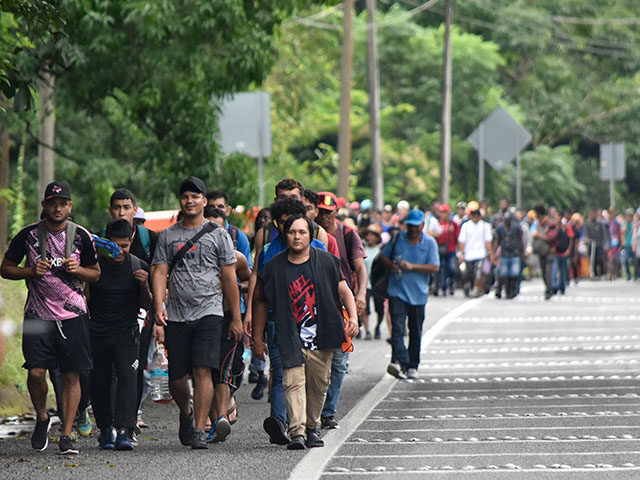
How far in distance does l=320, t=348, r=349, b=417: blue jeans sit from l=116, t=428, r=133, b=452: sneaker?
1.64m

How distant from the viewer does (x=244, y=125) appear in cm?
2234

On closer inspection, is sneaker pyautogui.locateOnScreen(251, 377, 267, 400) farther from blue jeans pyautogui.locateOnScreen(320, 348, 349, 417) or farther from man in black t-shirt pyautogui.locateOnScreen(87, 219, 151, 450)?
man in black t-shirt pyautogui.locateOnScreen(87, 219, 151, 450)

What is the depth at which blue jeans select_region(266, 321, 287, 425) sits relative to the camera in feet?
34.4

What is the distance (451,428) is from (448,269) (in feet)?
60.2

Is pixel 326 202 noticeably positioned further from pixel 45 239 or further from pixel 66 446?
pixel 66 446

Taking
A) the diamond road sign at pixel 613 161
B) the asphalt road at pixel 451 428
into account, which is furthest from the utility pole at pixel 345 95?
the asphalt road at pixel 451 428

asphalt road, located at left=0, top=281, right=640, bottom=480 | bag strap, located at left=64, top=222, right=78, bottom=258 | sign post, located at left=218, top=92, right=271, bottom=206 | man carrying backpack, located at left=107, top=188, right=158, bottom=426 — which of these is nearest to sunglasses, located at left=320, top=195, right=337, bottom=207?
man carrying backpack, located at left=107, top=188, right=158, bottom=426

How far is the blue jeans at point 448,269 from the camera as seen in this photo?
29.3 metres

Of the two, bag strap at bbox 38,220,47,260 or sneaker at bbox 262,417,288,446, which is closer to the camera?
bag strap at bbox 38,220,47,260

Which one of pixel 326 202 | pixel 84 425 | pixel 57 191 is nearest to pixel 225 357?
pixel 84 425

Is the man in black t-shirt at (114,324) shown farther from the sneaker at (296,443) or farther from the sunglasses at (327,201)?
the sunglasses at (327,201)

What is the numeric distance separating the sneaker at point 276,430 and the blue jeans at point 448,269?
62.5 ft

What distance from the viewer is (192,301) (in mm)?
10281

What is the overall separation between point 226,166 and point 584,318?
7.15m
